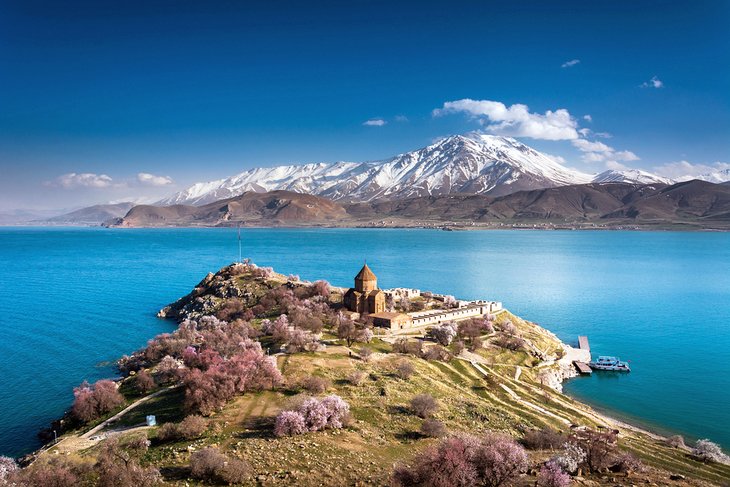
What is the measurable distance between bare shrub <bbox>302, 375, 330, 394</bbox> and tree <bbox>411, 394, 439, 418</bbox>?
247 inches

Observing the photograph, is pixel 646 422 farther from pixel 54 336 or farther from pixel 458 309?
pixel 54 336

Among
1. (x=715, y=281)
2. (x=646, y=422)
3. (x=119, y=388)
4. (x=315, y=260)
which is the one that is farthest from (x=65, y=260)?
(x=715, y=281)

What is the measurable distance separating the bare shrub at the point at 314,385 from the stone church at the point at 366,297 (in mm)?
27997

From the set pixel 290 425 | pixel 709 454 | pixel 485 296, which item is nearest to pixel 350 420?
pixel 290 425

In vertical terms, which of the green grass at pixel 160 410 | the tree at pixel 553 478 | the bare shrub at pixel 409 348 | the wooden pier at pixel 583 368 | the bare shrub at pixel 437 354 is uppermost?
the tree at pixel 553 478

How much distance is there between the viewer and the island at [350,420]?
64.0 ft

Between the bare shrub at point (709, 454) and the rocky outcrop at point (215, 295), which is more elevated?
the rocky outcrop at point (215, 295)

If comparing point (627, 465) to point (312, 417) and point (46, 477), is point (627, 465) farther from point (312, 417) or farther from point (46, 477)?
point (46, 477)

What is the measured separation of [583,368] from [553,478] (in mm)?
42476

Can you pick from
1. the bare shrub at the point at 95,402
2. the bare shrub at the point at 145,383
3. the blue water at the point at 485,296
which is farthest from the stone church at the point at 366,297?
the bare shrub at the point at 95,402

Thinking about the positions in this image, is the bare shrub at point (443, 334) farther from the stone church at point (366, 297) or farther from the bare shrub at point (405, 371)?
the bare shrub at point (405, 371)

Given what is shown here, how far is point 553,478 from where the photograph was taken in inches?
742

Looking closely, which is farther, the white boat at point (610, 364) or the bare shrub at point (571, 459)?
the white boat at point (610, 364)

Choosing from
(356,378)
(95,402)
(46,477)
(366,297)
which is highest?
(366,297)
